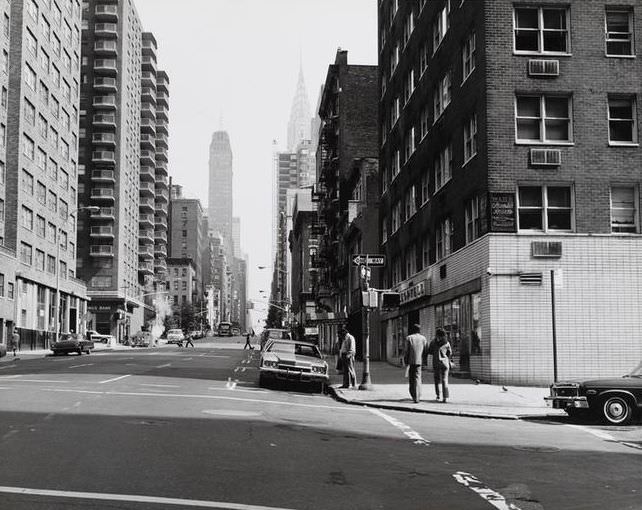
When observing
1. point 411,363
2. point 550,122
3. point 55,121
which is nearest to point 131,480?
point 411,363

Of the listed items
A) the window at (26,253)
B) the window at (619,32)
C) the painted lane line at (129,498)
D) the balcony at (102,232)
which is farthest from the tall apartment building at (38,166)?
the painted lane line at (129,498)

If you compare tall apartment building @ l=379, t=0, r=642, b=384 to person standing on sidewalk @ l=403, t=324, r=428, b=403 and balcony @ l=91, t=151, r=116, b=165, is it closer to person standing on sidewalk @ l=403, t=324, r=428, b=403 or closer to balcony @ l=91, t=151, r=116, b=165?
person standing on sidewalk @ l=403, t=324, r=428, b=403

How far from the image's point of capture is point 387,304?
2212cm

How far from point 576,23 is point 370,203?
90.5ft

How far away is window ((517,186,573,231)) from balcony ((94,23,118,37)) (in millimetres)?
95307

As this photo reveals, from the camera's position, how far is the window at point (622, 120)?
2512 centimetres

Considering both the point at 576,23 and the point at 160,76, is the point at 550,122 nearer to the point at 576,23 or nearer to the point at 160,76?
the point at 576,23

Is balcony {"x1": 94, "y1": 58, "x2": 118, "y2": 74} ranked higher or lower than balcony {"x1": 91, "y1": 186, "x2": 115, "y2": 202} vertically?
higher

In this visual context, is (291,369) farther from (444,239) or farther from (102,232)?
(102,232)

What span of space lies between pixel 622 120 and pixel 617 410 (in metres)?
13.4

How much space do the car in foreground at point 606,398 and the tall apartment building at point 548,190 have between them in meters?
7.94

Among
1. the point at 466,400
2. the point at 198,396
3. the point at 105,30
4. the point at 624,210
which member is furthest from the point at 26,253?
the point at 466,400

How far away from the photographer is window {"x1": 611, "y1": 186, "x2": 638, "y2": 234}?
971 inches

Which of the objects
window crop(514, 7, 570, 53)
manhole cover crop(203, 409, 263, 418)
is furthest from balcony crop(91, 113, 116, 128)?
manhole cover crop(203, 409, 263, 418)
